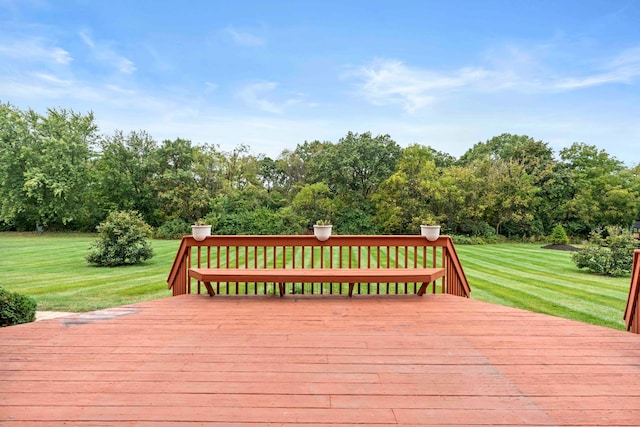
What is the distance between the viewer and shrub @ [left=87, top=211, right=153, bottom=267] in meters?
8.80

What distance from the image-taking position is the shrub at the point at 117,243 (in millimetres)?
8797

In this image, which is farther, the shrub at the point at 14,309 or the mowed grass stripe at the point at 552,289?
the mowed grass stripe at the point at 552,289

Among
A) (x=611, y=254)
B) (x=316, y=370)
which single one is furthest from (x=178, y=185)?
(x=316, y=370)

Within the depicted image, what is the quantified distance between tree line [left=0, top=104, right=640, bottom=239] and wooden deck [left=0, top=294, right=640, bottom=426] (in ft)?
44.6

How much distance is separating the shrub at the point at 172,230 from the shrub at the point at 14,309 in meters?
14.4

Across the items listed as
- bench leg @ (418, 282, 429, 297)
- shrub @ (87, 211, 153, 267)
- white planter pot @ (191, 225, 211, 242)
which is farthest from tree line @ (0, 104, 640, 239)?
bench leg @ (418, 282, 429, 297)

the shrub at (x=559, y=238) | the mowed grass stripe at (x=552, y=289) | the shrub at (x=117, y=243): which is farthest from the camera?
the shrub at (x=559, y=238)

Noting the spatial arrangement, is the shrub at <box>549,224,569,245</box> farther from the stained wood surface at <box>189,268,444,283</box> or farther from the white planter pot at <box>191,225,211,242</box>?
the white planter pot at <box>191,225,211,242</box>

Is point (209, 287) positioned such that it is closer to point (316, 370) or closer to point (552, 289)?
point (316, 370)

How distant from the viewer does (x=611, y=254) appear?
8062mm

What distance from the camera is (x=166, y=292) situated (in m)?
6.08

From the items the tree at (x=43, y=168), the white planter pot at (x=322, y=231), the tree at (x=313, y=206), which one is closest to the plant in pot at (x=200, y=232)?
the white planter pot at (x=322, y=231)

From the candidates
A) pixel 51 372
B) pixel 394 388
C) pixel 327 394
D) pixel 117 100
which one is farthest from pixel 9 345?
pixel 117 100

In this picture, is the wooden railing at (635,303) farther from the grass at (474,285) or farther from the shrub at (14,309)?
the shrub at (14,309)
